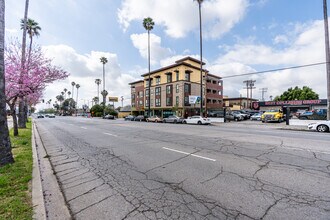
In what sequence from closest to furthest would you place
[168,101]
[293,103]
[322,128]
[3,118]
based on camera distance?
[3,118] → [322,128] → [168,101] → [293,103]

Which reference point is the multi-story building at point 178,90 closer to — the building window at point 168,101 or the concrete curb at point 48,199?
the building window at point 168,101

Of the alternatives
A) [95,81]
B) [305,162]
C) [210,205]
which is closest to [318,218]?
[210,205]

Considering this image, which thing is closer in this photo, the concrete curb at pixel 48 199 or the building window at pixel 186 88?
the concrete curb at pixel 48 199

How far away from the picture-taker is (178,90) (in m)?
44.7

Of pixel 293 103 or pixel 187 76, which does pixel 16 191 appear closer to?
pixel 187 76

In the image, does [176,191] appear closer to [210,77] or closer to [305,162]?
[305,162]

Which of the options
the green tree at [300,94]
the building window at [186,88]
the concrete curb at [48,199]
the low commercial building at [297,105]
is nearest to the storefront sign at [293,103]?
the low commercial building at [297,105]

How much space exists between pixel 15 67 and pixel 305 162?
1675 cm

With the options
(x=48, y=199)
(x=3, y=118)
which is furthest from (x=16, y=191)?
(x=3, y=118)

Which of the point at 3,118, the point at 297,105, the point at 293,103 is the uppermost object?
the point at 293,103

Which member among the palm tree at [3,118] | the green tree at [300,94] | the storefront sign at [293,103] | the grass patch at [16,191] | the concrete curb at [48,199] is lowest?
the concrete curb at [48,199]

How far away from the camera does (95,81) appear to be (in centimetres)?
9394

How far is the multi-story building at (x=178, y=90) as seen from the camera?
44.1 meters

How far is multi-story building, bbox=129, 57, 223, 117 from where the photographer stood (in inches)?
1737
